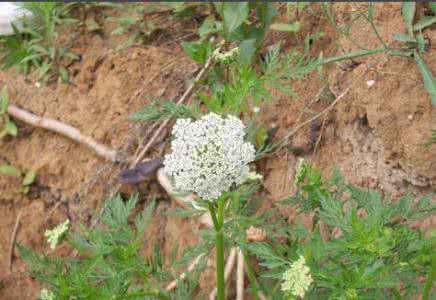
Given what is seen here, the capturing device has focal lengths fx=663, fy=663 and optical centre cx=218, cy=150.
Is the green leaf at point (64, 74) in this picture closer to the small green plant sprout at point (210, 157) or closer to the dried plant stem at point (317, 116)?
the dried plant stem at point (317, 116)

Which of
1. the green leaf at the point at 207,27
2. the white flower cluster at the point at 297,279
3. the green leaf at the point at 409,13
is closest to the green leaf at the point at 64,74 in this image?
the green leaf at the point at 207,27

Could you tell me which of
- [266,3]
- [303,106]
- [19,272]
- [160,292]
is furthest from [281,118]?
[19,272]

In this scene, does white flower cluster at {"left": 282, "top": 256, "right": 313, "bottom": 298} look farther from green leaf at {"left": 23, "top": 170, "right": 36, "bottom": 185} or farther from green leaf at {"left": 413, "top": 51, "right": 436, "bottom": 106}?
green leaf at {"left": 23, "top": 170, "right": 36, "bottom": 185}

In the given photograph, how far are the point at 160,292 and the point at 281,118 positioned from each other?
1.18 meters

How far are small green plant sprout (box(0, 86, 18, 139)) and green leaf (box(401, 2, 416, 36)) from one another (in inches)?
77.6

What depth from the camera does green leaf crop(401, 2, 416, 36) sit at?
2404 millimetres

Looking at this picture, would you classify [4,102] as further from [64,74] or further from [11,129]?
[64,74]

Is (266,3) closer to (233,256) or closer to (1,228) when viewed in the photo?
(233,256)

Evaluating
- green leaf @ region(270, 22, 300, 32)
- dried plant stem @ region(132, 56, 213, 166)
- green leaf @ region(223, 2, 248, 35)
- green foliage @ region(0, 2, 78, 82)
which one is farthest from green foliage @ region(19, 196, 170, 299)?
green foliage @ region(0, 2, 78, 82)

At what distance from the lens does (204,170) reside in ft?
5.08

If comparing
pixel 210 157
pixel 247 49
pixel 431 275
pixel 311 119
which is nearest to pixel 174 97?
pixel 247 49

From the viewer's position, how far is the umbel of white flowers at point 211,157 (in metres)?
1.55

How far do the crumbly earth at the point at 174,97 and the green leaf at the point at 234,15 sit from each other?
13.6 inches

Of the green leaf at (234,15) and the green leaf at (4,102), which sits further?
the green leaf at (4,102)
